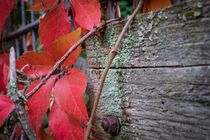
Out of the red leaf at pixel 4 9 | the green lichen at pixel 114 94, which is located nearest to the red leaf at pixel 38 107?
the green lichen at pixel 114 94

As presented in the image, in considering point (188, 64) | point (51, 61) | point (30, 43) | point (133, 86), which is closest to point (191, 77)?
point (188, 64)

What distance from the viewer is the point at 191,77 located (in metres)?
0.29

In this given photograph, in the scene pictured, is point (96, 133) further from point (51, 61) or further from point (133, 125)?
point (51, 61)

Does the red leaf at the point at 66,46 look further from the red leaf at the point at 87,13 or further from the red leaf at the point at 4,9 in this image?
the red leaf at the point at 4,9

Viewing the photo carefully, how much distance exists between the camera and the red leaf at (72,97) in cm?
Result: 38

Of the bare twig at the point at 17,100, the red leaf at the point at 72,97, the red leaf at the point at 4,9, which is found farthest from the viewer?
the red leaf at the point at 4,9

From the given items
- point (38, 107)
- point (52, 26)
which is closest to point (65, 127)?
point (38, 107)

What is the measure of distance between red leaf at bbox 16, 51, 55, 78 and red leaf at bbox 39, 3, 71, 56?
0.03 m

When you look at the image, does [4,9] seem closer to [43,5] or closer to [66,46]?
[43,5]

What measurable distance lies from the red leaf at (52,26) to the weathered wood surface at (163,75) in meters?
0.14

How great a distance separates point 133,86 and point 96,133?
212 mm

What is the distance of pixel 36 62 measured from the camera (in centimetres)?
44

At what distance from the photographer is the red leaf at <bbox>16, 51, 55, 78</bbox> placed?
1.42ft

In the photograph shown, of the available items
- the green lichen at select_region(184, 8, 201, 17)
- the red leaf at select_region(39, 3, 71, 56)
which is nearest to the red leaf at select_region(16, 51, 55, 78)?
the red leaf at select_region(39, 3, 71, 56)
